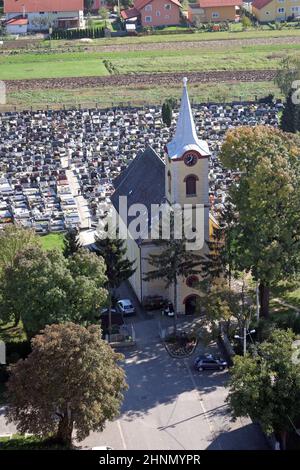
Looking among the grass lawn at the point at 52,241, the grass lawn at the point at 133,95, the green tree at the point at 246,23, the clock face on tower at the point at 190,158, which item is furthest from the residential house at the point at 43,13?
the clock face on tower at the point at 190,158

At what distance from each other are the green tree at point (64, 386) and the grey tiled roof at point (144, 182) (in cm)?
1737

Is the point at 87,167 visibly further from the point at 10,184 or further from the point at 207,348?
the point at 207,348

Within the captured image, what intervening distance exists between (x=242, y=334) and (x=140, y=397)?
7.69m

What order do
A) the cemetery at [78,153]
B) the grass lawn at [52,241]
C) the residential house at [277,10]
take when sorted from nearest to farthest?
1. the grass lawn at [52,241]
2. the cemetery at [78,153]
3. the residential house at [277,10]

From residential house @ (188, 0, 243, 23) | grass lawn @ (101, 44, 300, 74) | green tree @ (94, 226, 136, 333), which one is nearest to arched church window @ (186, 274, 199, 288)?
green tree @ (94, 226, 136, 333)

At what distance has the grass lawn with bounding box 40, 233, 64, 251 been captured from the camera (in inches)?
2448

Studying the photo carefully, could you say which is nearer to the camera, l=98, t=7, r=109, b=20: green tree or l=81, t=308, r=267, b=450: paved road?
l=81, t=308, r=267, b=450: paved road

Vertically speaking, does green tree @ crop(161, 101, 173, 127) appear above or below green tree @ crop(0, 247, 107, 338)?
above

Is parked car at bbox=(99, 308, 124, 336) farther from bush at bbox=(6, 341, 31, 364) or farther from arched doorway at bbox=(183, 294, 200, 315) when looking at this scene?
bush at bbox=(6, 341, 31, 364)

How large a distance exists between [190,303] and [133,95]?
201ft

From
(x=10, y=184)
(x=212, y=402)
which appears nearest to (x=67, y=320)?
(x=212, y=402)

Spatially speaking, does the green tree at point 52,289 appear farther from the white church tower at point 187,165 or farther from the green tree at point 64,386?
the white church tower at point 187,165

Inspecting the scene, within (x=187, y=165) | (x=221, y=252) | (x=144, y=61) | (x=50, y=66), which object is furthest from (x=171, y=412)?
(x=144, y=61)

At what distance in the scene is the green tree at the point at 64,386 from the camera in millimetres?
37438
